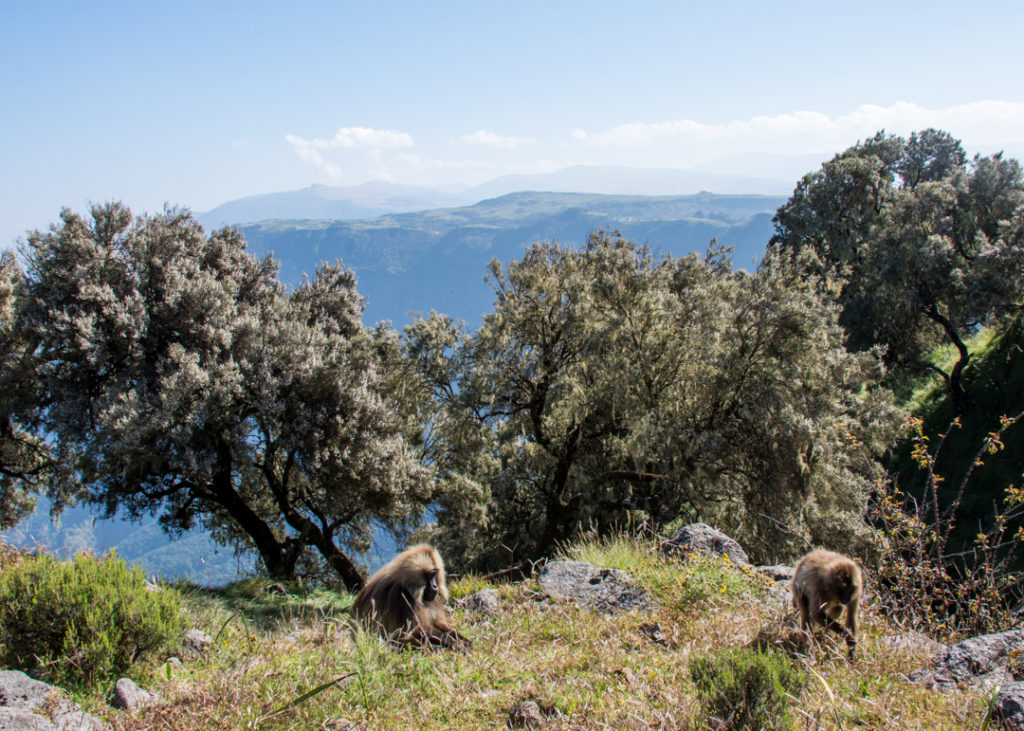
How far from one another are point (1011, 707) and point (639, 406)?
1163cm

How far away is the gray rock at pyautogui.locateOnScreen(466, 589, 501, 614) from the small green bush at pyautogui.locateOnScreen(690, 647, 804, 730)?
2.74 meters

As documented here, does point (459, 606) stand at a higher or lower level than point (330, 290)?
lower

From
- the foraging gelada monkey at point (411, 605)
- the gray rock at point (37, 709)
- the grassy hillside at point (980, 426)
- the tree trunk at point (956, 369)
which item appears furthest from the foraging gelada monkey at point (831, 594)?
the tree trunk at point (956, 369)

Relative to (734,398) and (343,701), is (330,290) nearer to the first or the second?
(734,398)

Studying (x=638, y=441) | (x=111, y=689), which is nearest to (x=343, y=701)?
(x=111, y=689)

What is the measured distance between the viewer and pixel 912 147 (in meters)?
43.1

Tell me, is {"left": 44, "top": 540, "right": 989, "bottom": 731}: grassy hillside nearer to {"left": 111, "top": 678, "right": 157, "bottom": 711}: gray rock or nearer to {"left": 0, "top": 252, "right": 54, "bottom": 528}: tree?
{"left": 111, "top": 678, "right": 157, "bottom": 711}: gray rock

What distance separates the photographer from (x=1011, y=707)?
3.15 meters

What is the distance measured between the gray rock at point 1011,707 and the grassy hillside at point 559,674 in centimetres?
13

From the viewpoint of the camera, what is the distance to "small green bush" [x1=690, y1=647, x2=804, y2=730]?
3.32 m

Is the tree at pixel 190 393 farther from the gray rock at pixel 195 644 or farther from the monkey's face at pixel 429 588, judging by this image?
the monkey's face at pixel 429 588

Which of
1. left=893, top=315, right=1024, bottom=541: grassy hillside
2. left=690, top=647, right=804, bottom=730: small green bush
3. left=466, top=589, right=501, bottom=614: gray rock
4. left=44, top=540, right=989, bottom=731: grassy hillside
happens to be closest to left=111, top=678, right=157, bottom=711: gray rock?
left=44, top=540, right=989, bottom=731: grassy hillside

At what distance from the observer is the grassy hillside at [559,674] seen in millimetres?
3521

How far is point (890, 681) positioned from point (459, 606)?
12.5 ft
